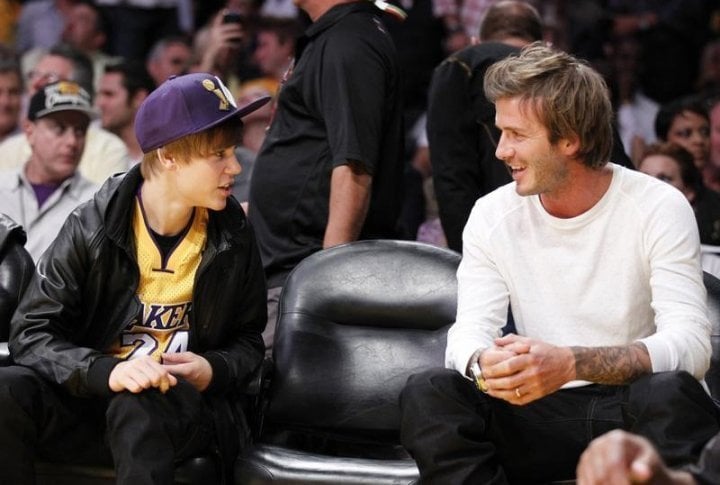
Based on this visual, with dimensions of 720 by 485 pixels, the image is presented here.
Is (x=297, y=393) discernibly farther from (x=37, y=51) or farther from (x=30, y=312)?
(x=37, y=51)

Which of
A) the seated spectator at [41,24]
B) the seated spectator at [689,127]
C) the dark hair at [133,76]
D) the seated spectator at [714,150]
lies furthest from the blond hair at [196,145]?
the seated spectator at [41,24]

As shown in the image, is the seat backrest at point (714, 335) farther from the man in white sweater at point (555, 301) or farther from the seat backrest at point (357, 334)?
the seat backrest at point (357, 334)

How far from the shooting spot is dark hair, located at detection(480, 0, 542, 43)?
5.43m

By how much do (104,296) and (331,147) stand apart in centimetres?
108

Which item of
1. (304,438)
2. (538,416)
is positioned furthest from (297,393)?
(538,416)

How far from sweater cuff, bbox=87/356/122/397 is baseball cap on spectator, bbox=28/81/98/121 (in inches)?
109

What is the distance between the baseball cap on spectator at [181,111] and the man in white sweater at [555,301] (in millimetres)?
842

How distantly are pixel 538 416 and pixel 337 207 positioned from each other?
1290 mm

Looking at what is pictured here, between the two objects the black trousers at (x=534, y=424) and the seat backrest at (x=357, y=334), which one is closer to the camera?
the black trousers at (x=534, y=424)

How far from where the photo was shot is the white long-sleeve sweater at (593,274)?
12.1 ft

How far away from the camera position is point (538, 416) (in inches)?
150

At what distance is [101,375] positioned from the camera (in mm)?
3881

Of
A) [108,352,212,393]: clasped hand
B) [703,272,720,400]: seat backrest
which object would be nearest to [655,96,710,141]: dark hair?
[703,272,720,400]: seat backrest

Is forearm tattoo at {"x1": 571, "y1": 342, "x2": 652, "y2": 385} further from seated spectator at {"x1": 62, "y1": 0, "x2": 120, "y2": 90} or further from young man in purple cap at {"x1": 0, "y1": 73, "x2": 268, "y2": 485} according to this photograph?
seated spectator at {"x1": 62, "y1": 0, "x2": 120, "y2": 90}
